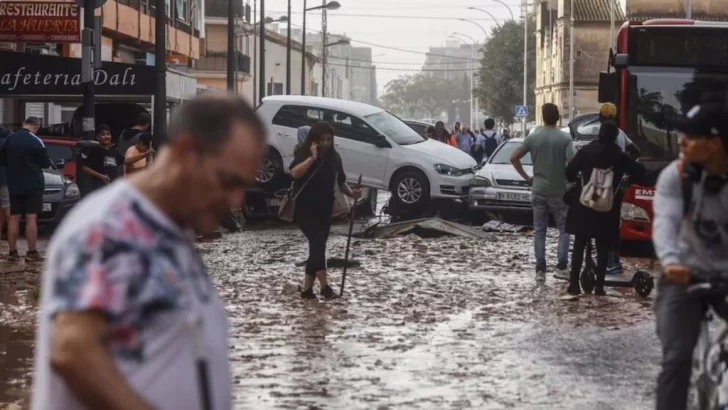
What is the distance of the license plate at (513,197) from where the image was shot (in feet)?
77.0

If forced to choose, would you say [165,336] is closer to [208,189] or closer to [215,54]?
[208,189]

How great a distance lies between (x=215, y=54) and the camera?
3339 inches

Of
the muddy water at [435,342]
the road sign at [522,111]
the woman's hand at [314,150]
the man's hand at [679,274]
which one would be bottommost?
the muddy water at [435,342]

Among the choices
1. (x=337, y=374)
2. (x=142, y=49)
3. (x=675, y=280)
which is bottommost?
(x=337, y=374)

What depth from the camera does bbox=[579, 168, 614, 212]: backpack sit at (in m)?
12.8

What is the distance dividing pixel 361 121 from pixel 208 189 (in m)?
21.9

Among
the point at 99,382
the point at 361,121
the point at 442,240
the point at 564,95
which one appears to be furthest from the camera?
the point at 564,95

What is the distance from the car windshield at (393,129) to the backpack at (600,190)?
12225 mm

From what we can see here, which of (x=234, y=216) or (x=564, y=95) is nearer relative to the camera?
(x=234, y=216)

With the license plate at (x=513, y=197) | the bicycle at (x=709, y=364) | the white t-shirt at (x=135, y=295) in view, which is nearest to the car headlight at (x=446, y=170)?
the license plate at (x=513, y=197)

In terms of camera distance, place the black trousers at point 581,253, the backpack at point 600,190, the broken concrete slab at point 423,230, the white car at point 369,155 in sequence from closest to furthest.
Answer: the backpack at point 600,190, the black trousers at point 581,253, the broken concrete slab at point 423,230, the white car at point 369,155

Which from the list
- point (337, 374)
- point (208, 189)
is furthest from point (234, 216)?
Answer: point (208, 189)

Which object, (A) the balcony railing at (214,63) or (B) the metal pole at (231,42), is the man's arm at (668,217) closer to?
(B) the metal pole at (231,42)

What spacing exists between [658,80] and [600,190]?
143 inches
